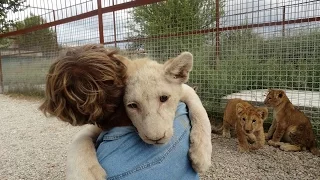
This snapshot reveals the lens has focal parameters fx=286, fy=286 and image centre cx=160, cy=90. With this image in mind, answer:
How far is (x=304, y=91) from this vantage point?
174 inches

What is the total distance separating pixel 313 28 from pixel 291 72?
0.71 metres

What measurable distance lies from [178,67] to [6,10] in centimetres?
1215

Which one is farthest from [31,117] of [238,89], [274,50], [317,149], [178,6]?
[317,149]

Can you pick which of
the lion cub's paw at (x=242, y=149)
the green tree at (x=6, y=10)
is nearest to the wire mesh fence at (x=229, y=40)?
the lion cub's paw at (x=242, y=149)

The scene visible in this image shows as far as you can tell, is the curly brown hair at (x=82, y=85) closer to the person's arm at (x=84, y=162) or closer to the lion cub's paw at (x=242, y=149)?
the person's arm at (x=84, y=162)

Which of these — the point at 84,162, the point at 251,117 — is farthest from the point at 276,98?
the point at 84,162

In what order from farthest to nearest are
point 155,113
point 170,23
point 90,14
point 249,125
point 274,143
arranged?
point 90,14 → point 170,23 → point 274,143 → point 249,125 → point 155,113

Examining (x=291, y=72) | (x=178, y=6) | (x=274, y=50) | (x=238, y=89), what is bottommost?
(x=238, y=89)

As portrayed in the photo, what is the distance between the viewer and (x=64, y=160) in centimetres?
410

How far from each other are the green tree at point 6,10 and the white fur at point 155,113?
11.4 metres

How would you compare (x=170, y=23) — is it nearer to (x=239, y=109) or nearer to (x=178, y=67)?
(x=239, y=109)

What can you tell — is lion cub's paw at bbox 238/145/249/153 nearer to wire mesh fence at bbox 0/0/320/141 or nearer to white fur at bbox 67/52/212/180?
wire mesh fence at bbox 0/0/320/141

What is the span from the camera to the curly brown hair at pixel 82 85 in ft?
3.84

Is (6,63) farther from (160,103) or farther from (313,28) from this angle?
(160,103)
